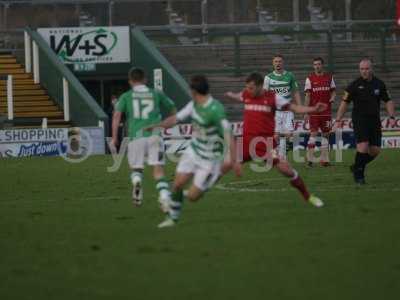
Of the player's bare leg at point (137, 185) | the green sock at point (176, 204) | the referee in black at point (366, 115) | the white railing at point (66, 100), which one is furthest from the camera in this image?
the white railing at point (66, 100)

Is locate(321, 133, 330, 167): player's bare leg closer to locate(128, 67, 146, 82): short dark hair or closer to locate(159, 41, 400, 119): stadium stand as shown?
locate(128, 67, 146, 82): short dark hair

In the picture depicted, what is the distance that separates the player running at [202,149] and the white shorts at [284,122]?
10.4m

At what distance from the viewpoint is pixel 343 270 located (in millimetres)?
10102

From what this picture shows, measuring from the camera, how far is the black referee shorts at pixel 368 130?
18.7 meters

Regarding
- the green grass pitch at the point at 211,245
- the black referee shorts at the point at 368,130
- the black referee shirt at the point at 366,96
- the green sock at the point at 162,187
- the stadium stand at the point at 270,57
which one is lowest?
the green grass pitch at the point at 211,245

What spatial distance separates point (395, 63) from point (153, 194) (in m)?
22.3

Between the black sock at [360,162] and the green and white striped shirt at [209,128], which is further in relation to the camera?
the black sock at [360,162]

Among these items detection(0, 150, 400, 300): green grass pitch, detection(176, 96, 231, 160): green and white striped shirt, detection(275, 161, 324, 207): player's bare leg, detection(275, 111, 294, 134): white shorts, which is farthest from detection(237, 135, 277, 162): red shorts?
detection(275, 111, 294, 134): white shorts

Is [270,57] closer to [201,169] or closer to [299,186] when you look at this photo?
[299,186]

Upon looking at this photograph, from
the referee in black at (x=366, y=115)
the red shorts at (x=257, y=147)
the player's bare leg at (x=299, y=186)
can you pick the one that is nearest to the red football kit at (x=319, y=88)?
the referee in black at (x=366, y=115)

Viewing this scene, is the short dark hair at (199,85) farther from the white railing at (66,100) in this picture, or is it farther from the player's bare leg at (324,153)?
the white railing at (66,100)

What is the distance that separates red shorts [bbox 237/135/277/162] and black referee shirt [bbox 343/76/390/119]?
2755mm

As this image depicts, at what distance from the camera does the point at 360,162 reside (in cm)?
1850

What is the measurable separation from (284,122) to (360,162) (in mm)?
5651
